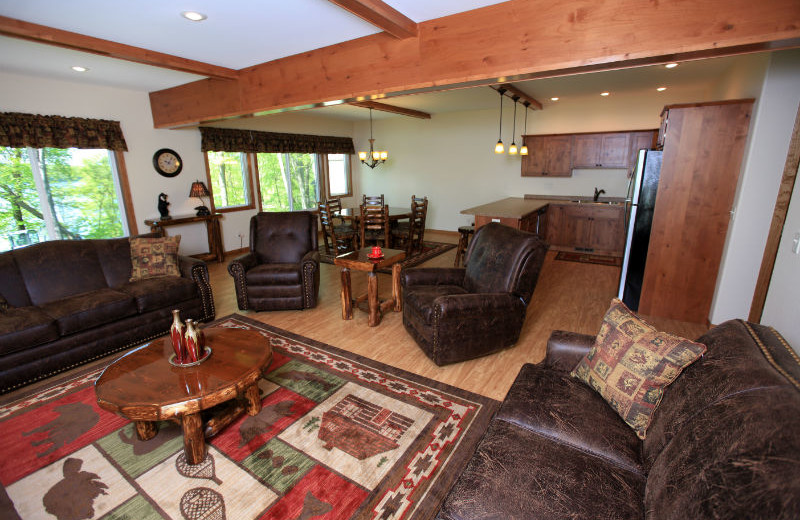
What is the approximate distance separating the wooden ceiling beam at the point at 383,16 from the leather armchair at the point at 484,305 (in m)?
1.72

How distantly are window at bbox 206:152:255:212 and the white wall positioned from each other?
6545mm

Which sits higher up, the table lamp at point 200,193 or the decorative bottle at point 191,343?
the table lamp at point 200,193

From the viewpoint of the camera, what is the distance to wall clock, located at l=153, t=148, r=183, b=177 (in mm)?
5125

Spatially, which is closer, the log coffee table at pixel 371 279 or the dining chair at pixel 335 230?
the log coffee table at pixel 371 279

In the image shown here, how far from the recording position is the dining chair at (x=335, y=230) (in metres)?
5.74

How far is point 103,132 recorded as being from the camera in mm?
4496

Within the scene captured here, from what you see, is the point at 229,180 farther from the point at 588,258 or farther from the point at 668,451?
the point at 668,451

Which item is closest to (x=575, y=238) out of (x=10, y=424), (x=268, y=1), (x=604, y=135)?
(x=604, y=135)

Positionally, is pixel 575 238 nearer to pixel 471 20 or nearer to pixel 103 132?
pixel 471 20

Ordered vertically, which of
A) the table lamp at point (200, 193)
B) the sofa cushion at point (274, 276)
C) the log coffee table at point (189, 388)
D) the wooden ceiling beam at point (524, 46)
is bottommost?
the log coffee table at point (189, 388)

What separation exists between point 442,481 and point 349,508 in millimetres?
461

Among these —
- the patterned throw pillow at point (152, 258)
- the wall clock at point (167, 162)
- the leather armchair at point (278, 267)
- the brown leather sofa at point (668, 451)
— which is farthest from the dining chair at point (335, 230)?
the brown leather sofa at point (668, 451)

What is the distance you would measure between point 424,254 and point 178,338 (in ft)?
14.3

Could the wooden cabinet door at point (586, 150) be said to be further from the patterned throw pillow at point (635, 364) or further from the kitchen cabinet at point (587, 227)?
the patterned throw pillow at point (635, 364)
